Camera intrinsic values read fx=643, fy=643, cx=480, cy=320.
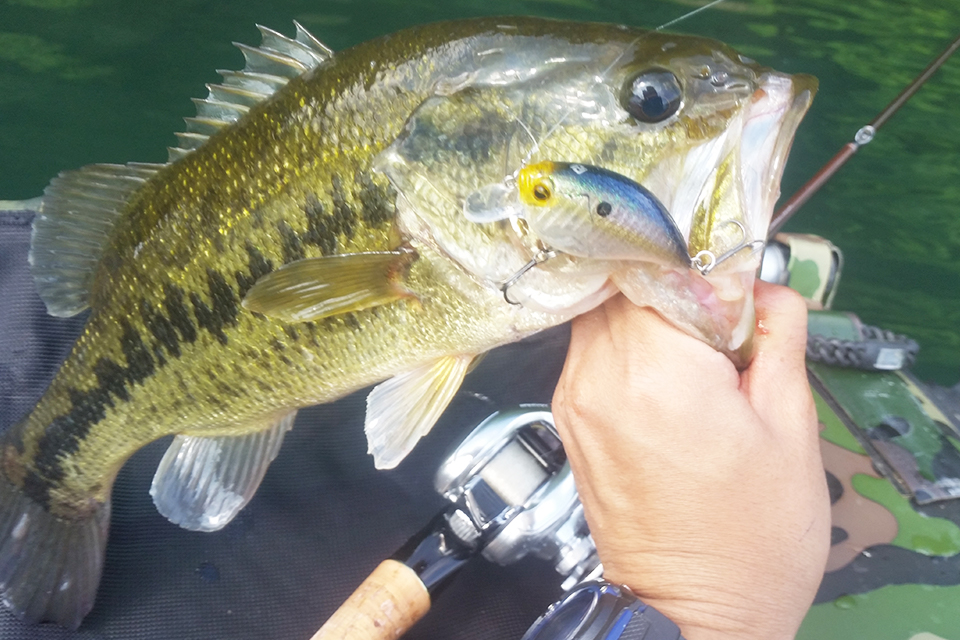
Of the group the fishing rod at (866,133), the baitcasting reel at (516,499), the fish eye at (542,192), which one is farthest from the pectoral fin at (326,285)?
the fishing rod at (866,133)

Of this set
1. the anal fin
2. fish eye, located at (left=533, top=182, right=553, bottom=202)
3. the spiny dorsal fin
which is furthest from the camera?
the anal fin

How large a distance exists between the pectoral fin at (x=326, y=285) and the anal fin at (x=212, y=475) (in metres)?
0.39

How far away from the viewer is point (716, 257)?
3.05 feet

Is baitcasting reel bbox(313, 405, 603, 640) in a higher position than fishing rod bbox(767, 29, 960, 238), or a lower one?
lower

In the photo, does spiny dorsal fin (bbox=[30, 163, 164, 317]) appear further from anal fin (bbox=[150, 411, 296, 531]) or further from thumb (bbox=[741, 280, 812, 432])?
thumb (bbox=[741, 280, 812, 432])

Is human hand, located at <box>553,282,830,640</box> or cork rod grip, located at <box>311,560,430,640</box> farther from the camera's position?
cork rod grip, located at <box>311,560,430,640</box>

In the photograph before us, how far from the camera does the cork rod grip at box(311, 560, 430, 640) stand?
4.21 ft

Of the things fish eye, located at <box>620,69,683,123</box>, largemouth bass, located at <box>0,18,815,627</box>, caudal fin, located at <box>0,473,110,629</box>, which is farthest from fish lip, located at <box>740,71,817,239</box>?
caudal fin, located at <box>0,473,110,629</box>

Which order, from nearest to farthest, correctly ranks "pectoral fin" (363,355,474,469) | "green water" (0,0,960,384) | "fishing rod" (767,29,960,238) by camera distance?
1. "pectoral fin" (363,355,474,469)
2. "fishing rod" (767,29,960,238)
3. "green water" (0,0,960,384)

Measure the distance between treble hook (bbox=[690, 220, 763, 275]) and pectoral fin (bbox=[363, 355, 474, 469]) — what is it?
1.50 ft

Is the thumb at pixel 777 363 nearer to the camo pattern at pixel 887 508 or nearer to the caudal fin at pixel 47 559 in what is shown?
the camo pattern at pixel 887 508

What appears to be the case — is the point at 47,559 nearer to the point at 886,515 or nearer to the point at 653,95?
the point at 653,95

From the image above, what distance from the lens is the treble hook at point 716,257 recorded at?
36.3 inches

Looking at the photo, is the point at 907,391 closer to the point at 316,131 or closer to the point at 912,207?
the point at 316,131
